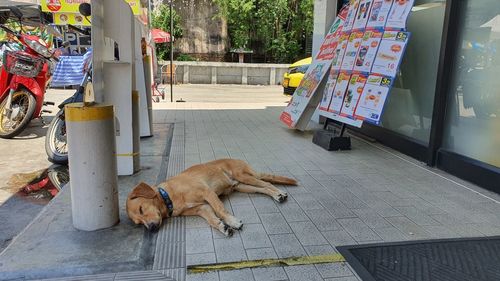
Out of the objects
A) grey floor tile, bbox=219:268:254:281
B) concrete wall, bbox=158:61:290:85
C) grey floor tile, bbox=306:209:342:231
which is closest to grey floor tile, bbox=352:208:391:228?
grey floor tile, bbox=306:209:342:231

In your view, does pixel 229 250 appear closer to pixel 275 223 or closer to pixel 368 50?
pixel 275 223

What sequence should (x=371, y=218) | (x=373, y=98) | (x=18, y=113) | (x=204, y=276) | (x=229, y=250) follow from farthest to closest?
(x=18, y=113) < (x=373, y=98) < (x=371, y=218) < (x=229, y=250) < (x=204, y=276)

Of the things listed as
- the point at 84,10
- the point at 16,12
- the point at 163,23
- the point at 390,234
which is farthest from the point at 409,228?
the point at 163,23

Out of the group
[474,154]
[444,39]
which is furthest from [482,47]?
[474,154]

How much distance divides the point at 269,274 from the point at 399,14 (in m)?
4.19

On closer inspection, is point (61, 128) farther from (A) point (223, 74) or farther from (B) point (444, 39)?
(A) point (223, 74)

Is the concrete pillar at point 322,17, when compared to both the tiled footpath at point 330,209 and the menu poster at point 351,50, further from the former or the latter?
the tiled footpath at point 330,209

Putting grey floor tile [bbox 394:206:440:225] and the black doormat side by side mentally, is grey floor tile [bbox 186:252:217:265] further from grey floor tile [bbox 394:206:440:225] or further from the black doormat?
grey floor tile [bbox 394:206:440:225]

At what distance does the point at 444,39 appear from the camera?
5.22 meters

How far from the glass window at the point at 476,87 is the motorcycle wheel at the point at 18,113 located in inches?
265

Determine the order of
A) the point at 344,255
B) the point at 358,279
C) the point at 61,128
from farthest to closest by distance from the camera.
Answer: the point at 61,128
the point at 344,255
the point at 358,279

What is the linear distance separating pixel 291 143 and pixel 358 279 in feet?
13.7

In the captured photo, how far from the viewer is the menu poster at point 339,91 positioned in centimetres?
648

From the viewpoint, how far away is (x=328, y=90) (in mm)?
7000
